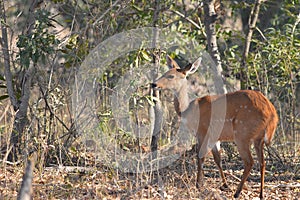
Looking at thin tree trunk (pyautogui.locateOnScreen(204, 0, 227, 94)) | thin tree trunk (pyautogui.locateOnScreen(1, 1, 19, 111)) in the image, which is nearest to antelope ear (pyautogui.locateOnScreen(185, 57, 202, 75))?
thin tree trunk (pyautogui.locateOnScreen(204, 0, 227, 94))

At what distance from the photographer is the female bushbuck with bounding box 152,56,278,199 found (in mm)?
7191

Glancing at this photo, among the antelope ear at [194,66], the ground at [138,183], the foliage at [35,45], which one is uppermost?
the foliage at [35,45]

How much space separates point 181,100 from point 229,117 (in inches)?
38.8

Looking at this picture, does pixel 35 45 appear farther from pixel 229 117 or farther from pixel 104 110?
pixel 229 117

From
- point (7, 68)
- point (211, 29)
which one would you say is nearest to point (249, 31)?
point (211, 29)

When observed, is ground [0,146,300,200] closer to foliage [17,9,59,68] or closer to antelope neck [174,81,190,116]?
antelope neck [174,81,190,116]

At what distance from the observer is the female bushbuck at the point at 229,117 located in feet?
23.6

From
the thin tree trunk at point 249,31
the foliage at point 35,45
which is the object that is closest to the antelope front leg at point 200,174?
the thin tree trunk at point 249,31

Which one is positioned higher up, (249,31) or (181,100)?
(249,31)

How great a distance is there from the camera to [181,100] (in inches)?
326

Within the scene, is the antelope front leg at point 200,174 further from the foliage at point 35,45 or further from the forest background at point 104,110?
the foliage at point 35,45

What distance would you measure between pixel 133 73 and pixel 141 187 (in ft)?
5.89

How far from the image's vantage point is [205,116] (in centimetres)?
788

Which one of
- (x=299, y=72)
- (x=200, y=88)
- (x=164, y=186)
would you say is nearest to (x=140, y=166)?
(x=164, y=186)
